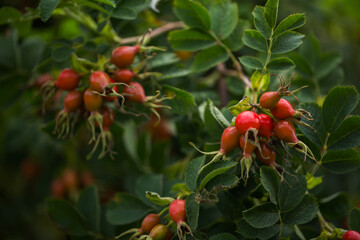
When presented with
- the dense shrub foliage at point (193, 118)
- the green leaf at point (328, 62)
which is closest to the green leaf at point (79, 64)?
the dense shrub foliage at point (193, 118)

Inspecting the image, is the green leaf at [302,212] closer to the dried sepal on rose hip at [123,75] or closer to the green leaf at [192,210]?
the green leaf at [192,210]

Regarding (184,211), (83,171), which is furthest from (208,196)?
(83,171)

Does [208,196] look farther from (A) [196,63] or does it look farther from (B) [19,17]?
(B) [19,17]

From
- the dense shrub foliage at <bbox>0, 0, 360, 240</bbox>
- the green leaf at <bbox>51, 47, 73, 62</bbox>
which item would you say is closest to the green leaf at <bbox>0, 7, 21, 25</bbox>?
the dense shrub foliage at <bbox>0, 0, 360, 240</bbox>

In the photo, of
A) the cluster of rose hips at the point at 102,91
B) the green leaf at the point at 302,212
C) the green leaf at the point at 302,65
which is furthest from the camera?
the green leaf at the point at 302,65

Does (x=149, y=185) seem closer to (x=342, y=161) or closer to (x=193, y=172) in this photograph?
(x=193, y=172)

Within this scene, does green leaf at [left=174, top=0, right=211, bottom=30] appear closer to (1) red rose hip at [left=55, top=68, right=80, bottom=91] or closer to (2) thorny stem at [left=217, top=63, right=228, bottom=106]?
(2) thorny stem at [left=217, top=63, right=228, bottom=106]

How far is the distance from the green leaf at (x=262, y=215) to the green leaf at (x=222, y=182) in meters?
0.08

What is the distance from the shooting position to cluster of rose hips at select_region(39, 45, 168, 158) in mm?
1060

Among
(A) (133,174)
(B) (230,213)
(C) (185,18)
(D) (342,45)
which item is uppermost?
(C) (185,18)

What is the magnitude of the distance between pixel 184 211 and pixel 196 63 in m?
0.58

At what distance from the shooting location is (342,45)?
242 centimetres

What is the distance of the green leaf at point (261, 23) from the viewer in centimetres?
101

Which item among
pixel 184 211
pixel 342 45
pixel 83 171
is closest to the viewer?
pixel 184 211
